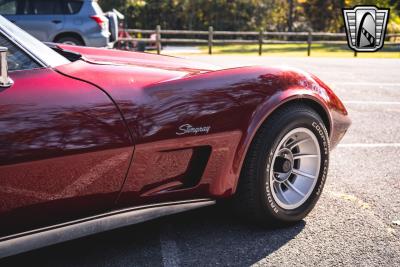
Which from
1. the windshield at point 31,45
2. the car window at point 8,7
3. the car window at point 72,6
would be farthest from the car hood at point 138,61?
the car window at point 72,6

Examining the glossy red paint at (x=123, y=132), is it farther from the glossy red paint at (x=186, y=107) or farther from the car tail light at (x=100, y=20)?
the car tail light at (x=100, y=20)

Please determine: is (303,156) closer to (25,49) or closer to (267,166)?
(267,166)

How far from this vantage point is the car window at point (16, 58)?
2094 mm

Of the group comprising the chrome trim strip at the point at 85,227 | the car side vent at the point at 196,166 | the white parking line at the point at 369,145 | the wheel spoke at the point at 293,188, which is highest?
the car side vent at the point at 196,166

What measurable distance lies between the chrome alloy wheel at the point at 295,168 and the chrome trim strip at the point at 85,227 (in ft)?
1.70

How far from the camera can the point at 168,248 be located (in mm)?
2629

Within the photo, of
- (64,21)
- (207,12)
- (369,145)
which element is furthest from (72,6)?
(207,12)

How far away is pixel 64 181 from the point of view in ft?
6.89

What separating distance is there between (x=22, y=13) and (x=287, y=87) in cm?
875

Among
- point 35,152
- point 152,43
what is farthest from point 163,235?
point 152,43

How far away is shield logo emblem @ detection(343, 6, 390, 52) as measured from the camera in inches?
789

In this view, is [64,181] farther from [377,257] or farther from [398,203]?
[398,203]

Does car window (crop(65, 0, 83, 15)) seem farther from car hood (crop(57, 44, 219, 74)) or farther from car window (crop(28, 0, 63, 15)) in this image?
car hood (crop(57, 44, 219, 74))

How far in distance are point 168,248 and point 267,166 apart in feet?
2.22
